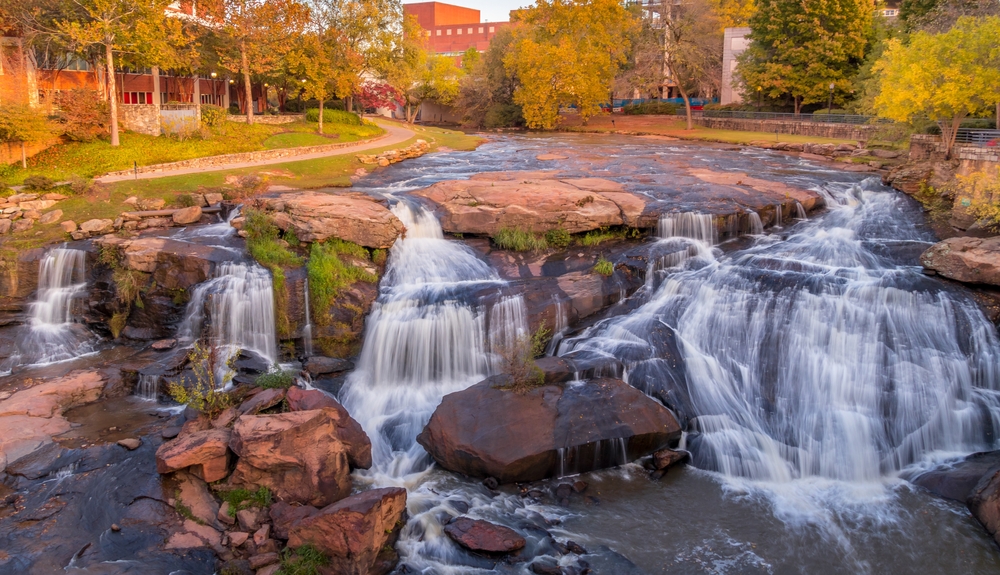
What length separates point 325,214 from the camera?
1736 cm

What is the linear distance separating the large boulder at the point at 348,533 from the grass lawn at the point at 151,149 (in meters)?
17.7

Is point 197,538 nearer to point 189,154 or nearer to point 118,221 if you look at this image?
point 118,221

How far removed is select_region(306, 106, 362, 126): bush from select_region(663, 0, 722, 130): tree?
22.9 meters

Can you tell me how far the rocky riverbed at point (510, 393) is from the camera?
969cm

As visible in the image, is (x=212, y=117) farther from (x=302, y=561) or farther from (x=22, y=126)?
(x=302, y=561)

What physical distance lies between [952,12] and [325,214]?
30.5 metres

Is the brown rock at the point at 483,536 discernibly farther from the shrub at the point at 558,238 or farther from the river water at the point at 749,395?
the shrub at the point at 558,238

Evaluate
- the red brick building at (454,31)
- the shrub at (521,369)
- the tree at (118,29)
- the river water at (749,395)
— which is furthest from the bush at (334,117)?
the red brick building at (454,31)

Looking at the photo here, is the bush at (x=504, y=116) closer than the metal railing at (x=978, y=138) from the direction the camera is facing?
No

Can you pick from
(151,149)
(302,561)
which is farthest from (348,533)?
(151,149)

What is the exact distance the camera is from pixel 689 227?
1864 centimetres

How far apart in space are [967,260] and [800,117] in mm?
30549

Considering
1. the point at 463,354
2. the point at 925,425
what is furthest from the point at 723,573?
the point at 463,354

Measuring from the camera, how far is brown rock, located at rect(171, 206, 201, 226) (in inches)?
757
